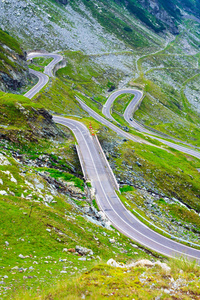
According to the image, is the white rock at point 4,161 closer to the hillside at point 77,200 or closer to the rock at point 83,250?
the hillside at point 77,200

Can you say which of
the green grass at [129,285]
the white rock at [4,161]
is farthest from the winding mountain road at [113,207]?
the white rock at [4,161]

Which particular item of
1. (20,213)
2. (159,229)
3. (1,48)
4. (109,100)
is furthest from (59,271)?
(109,100)

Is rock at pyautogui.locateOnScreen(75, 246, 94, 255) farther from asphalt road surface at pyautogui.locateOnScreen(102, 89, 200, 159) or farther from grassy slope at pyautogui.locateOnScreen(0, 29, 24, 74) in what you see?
asphalt road surface at pyautogui.locateOnScreen(102, 89, 200, 159)

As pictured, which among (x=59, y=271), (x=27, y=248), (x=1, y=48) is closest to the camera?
(x=59, y=271)

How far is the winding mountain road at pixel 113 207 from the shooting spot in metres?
34.0

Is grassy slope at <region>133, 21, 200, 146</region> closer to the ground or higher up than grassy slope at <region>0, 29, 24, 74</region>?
higher up

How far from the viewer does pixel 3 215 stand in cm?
1805

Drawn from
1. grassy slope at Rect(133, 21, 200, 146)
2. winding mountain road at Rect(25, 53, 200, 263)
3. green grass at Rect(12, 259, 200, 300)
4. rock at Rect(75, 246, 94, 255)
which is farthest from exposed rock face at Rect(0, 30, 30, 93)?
grassy slope at Rect(133, 21, 200, 146)

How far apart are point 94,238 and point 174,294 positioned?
13.1 m

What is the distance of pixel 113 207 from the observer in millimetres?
39625

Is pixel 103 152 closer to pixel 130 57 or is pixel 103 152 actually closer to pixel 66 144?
pixel 66 144

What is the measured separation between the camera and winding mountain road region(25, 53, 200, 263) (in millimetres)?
34028

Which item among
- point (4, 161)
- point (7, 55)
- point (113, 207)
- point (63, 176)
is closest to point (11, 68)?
point (7, 55)

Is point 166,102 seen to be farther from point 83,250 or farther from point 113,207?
point 83,250
